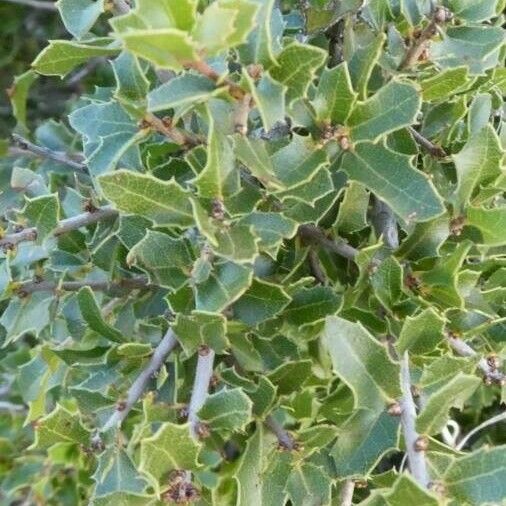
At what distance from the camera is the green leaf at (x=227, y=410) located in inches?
23.5

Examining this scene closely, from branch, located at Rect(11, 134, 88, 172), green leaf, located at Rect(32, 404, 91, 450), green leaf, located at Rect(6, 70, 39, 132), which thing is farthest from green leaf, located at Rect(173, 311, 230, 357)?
green leaf, located at Rect(6, 70, 39, 132)

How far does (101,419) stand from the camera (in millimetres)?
716

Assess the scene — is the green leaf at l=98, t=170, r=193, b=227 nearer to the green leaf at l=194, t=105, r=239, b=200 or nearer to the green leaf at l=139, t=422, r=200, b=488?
the green leaf at l=194, t=105, r=239, b=200

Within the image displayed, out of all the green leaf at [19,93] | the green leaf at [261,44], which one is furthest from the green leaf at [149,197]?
the green leaf at [19,93]

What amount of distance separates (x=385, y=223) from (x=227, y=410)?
0.24m

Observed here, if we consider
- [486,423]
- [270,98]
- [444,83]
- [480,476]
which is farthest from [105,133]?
[486,423]

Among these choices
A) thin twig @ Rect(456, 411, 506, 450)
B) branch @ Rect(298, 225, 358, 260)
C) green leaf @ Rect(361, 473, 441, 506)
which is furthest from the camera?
thin twig @ Rect(456, 411, 506, 450)

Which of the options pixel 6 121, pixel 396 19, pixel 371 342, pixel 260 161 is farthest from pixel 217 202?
pixel 6 121

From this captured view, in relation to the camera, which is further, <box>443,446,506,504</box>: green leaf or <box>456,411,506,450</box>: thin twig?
<box>456,411,506,450</box>: thin twig

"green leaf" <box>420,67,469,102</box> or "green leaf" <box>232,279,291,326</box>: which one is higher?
"green leaf" <box>420,67,469,102</box>

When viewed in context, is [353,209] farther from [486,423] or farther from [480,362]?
[486,423]

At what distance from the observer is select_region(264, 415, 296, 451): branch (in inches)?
27.0

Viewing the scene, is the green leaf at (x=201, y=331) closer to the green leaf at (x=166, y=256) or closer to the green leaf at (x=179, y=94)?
the green leaf at (x=166, y=256)

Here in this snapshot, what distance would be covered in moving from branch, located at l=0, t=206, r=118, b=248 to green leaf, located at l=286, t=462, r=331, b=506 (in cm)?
28
